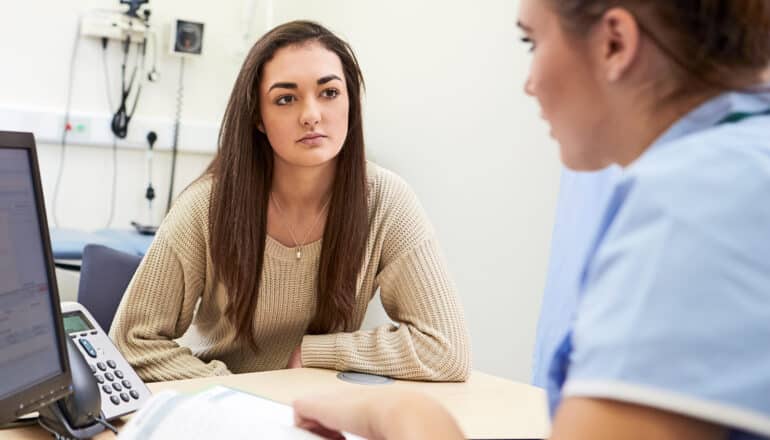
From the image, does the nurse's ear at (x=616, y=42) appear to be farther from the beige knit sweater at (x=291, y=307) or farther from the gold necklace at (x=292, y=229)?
the gold necklace at (x=292, y=229)

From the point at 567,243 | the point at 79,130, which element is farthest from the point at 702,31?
the point at 79,130

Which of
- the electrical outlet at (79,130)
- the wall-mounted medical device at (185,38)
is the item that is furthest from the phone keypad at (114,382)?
the wall-mounted medical device at (185,38)

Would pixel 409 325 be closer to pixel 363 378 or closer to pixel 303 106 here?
pixel 363 378

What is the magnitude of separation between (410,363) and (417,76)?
1730 millimetres

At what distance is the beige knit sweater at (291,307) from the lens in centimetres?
148

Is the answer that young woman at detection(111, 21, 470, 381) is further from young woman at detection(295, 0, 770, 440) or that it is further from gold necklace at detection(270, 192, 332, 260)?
young woman at detection(295, 0, 770, 440)

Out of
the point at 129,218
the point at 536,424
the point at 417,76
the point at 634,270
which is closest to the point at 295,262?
the point at 536,424

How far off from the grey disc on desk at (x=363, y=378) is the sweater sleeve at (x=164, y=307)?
0.72 ft

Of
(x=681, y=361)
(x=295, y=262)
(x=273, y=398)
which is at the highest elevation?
(x=681, y=361)

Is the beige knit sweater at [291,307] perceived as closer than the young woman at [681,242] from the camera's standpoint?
No

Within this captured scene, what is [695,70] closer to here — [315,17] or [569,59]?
[569,59]

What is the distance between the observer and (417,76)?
→ 2996 mm

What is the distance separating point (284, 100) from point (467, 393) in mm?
695

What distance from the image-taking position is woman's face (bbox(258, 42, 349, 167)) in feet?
5.21
